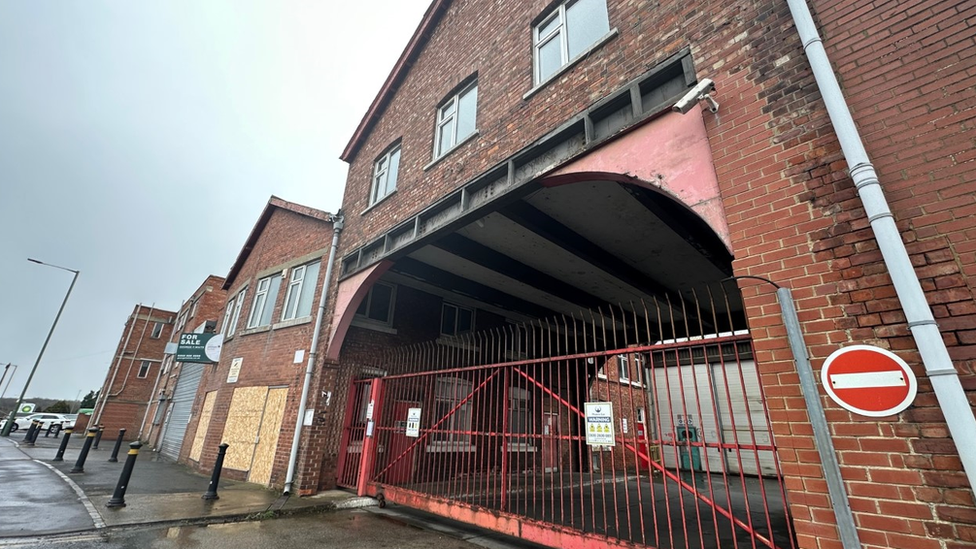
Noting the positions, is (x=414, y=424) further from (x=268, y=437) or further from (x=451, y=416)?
(x=268, y=437)

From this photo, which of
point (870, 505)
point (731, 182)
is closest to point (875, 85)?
point (731, 182)

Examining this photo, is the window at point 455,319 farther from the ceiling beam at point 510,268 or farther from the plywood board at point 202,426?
the plywood board at point 202,426

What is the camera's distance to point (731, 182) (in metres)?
3.70

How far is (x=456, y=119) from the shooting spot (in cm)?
843

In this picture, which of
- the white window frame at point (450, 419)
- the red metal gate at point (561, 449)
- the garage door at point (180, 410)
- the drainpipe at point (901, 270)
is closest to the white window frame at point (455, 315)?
the red metal gate at point (561, 449)

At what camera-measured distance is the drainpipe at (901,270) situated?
2.32 meters

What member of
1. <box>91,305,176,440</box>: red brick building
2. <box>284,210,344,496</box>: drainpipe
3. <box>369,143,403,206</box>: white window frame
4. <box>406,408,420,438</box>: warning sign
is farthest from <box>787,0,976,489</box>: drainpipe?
<box>91,305,176,440</box>: red brick building

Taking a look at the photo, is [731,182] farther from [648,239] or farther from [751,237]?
[648,239]

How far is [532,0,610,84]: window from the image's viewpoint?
5953 millimetres

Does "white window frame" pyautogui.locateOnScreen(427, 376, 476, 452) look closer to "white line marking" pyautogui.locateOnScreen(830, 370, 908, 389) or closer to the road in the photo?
the road

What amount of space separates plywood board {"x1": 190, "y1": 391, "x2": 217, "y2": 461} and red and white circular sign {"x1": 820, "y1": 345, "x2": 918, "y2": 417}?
1518cm

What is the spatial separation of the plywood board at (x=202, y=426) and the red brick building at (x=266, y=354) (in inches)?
1.4

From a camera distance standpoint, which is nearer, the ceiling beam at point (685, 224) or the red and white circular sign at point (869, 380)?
the red and white circular sign at point (869, 380)

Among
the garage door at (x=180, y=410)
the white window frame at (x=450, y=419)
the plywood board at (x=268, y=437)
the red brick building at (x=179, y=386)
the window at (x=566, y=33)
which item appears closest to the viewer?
the window at (x=566, y=33)
